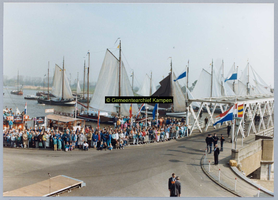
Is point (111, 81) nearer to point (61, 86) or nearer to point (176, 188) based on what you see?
point (176, 188)

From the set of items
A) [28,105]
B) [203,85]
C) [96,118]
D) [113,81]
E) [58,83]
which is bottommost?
[96,118]

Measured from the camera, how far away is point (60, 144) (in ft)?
43.6

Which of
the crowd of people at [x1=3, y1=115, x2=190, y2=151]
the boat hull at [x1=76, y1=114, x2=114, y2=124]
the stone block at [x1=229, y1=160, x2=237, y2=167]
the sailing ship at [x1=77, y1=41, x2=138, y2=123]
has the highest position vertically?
the sailing ship at [x1=77, y1=41, x2=138, y2=123]

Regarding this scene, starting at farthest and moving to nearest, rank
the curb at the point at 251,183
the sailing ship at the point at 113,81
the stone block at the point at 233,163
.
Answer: the sailing ship at the point at 113,81
the stone block at the point at 233,163
the curb at the point at 251,183

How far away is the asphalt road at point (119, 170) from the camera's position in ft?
28.6

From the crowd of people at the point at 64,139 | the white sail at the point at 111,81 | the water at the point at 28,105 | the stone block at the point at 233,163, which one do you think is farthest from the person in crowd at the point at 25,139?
the water at the point at 28,105

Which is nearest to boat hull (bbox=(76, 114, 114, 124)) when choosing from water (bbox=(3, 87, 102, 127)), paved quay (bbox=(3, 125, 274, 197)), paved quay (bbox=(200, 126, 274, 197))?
water (bbox=(3, 87, 102, 127))

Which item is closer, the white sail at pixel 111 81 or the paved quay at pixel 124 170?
the paved quay at pixel 124 170

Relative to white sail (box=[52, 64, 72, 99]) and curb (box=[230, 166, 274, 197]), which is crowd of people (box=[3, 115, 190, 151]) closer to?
curb (box=[230, 166, 274, 197])

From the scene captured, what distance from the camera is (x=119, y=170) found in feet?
34.1

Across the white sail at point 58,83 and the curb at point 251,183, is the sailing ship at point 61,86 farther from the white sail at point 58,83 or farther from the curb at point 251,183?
the curb at point 251,183

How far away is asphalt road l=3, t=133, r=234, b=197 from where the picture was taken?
8703mm

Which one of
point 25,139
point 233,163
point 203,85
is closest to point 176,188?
point 233,163

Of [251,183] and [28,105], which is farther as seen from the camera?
[28,105]
